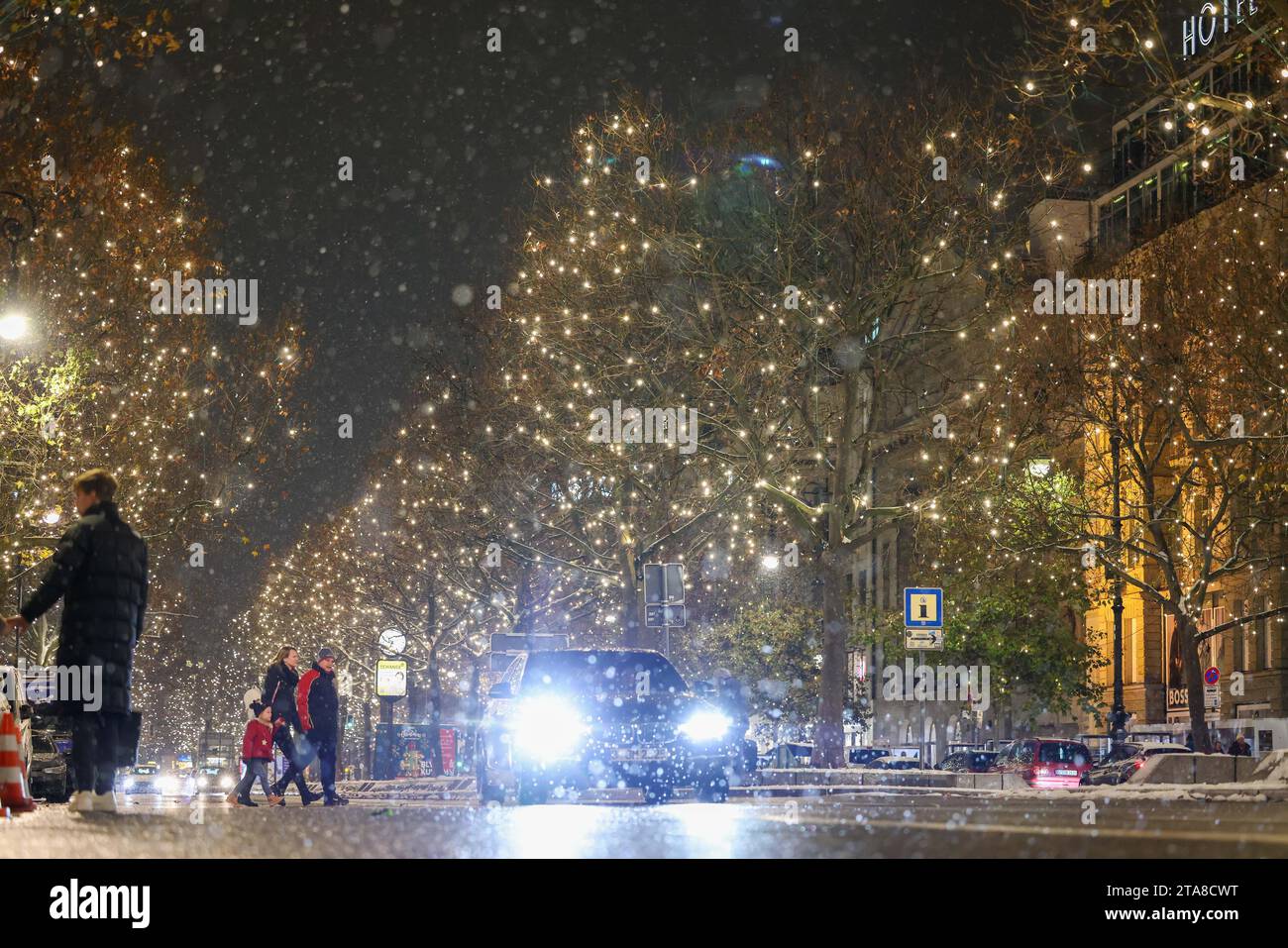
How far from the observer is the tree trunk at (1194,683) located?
3549 centimetres

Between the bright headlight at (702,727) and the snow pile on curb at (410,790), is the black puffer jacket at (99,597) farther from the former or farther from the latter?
the snow pile on curb at (410,790)

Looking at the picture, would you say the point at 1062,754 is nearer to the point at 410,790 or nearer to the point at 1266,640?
the point at 410,790

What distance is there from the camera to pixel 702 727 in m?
18.4

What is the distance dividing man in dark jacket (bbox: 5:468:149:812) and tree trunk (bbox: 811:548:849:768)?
22.0 m

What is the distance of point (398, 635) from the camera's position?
168ft

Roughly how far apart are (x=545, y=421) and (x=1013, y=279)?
11.3 meters

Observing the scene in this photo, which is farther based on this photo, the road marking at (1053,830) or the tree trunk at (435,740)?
the tree trunk at (435,740)

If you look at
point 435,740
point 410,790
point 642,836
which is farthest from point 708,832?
point 435,740

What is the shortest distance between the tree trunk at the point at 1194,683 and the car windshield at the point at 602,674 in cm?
1898

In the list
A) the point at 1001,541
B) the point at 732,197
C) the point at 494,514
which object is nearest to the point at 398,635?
the point at 494,514

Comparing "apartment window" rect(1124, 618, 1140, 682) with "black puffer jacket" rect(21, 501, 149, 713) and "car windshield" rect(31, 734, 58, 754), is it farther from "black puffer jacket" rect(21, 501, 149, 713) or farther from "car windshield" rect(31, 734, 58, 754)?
"black puffer jacket" rect(21, 501, 149, 713)

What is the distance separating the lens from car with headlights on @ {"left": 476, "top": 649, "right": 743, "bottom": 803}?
58.5ft

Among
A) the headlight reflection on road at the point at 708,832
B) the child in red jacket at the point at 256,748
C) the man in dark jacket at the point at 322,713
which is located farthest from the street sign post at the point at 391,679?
the headlight reflection on road at the point at 708,832

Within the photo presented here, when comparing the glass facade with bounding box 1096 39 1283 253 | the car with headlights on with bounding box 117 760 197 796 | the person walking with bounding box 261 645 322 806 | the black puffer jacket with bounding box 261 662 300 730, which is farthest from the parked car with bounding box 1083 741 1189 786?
the car with headlights on with bounding box 117 760 197 796
